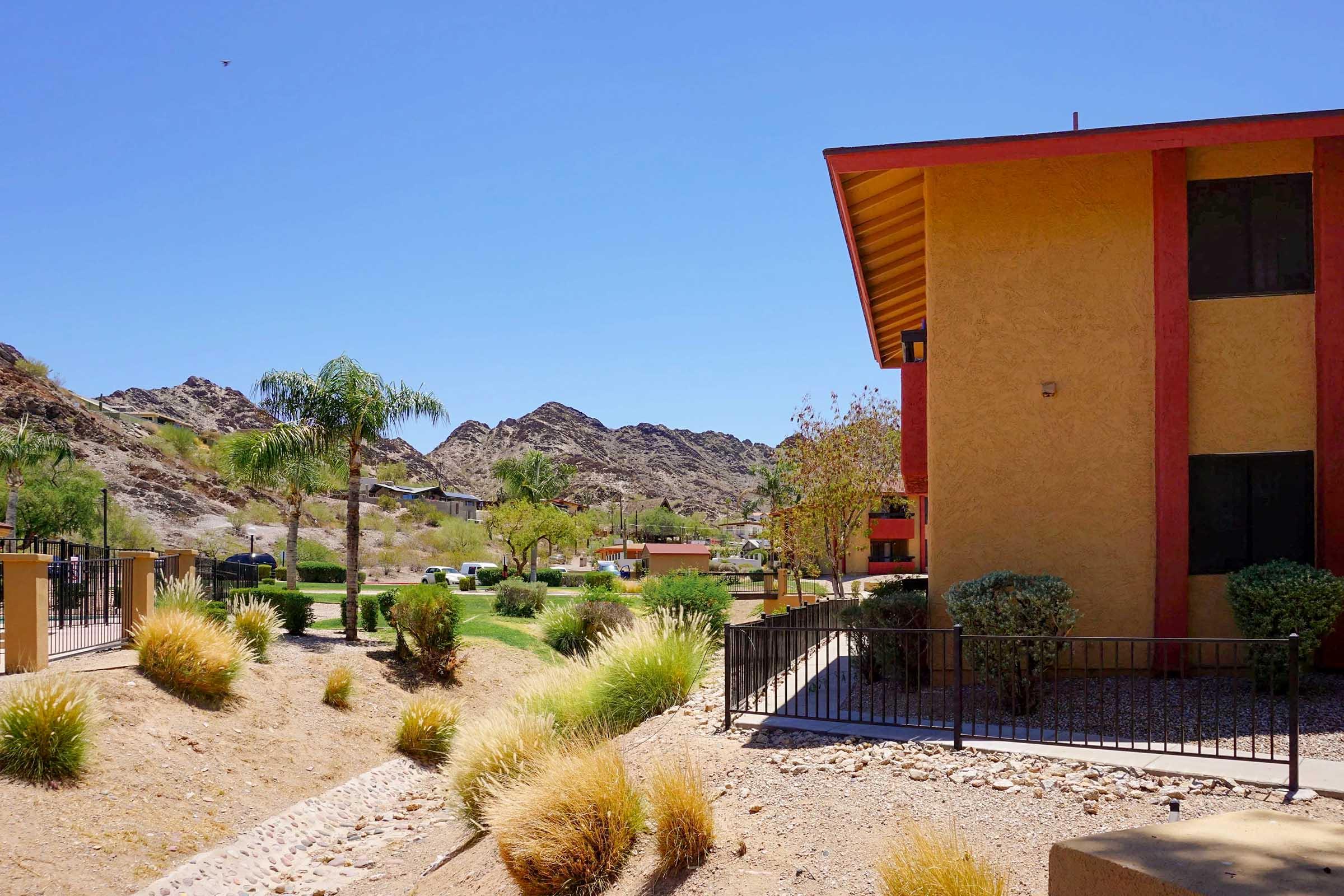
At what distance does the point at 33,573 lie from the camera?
1387 centimetres

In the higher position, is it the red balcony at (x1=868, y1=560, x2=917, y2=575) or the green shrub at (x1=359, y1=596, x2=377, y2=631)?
the green shrub at (x1=359, y1=596, x2=377, y2=631)

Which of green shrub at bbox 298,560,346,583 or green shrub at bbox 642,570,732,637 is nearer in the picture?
green shrub at bbox 642,570,732,637

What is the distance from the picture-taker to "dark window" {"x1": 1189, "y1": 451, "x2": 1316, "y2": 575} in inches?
452

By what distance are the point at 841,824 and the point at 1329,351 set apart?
27.4 ft

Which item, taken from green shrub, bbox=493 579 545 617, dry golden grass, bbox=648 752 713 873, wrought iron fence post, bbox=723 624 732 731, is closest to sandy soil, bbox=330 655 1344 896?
dry golden grass, bbox=648 752 713 873

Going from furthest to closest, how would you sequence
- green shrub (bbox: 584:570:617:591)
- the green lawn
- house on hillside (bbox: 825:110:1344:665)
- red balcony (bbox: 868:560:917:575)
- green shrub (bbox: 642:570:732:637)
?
red balcony (bbox: 868:560:917:575)
green shrub (bbox: 584:570:617:591)
the green lawn
green shrub (bbox: 642:570:732:637)
house on hillside (bbox: 825:110:1344:665)

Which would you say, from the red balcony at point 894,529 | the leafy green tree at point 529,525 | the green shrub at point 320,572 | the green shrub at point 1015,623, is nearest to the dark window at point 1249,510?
the green shrub at point 1015,623

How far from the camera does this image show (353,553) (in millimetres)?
24859

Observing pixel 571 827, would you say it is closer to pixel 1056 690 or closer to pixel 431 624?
pixel 1056 690

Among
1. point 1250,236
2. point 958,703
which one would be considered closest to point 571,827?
point 958,703

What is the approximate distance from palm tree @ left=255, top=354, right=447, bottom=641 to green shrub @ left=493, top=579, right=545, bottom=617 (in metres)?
10.1

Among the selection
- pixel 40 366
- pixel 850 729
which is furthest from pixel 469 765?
Result: pixel 40 366

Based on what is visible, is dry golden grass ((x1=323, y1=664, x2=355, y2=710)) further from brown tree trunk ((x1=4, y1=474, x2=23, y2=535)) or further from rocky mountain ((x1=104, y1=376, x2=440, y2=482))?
rocky mountain ((x1=104, y1=376, x2=440, y2=482))

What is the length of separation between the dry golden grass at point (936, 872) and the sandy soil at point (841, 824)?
37cm
